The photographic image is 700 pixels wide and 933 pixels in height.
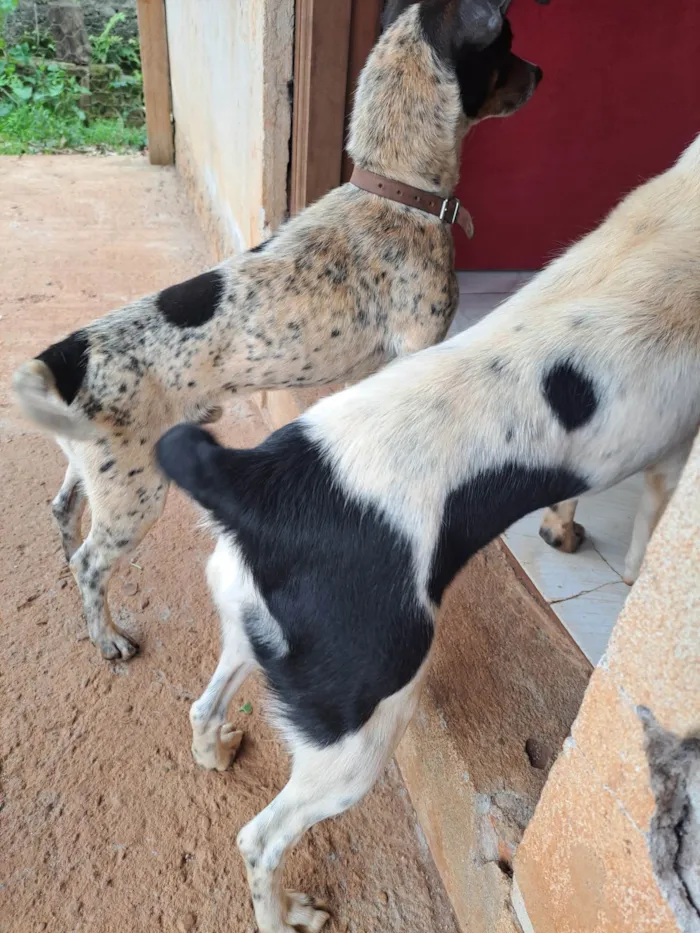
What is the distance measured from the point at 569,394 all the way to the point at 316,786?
1.01 m

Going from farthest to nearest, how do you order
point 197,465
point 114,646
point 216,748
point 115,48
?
point 115,48, point 114,646, point 216,748, point 197,465

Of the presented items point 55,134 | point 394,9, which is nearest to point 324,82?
point 394,9

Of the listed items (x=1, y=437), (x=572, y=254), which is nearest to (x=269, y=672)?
(x=572, y=254)

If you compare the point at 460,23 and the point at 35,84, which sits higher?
the point at 460,23

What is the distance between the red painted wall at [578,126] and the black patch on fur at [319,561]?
10.7ft

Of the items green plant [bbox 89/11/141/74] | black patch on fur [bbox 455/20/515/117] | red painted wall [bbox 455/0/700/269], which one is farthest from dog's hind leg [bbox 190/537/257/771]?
green plant [bbox 89/11/141/74]

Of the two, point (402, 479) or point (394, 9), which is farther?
point (394, 9)

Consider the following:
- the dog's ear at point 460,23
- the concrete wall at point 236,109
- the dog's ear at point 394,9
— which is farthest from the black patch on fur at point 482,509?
the concrete wall at point 236,109

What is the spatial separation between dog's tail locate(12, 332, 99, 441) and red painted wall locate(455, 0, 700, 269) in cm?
285

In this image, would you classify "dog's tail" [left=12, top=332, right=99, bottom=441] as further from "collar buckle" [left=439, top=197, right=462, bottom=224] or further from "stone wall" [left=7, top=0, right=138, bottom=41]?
→ "stone wall" [left=7, top=0, right=138, bottom=41]

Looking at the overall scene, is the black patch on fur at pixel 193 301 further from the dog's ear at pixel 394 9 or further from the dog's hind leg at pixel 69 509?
the dog's ear at pixel 394 9

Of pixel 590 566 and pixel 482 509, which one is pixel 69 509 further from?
pixel 590 566

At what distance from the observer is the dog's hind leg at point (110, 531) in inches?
84.1

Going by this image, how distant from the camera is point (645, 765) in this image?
1127 millimetres
